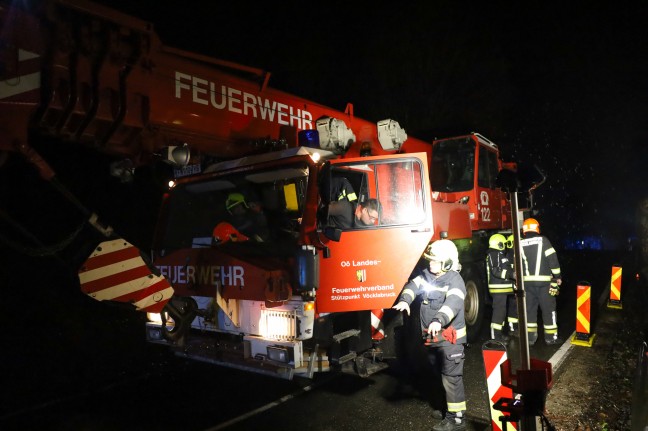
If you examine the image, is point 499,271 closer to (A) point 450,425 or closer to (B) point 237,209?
(A) point 450,425

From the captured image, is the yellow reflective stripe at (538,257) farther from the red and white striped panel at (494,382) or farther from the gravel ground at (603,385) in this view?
the red and white striped panel at (494,382)

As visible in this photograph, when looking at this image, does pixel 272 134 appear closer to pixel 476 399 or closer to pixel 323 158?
pixel 323 158

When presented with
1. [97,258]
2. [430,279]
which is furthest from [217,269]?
[430,279]

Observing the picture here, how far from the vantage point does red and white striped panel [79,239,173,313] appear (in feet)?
11.3

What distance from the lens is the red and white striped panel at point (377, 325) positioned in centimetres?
435

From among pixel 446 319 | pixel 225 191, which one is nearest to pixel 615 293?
pixel 446 319

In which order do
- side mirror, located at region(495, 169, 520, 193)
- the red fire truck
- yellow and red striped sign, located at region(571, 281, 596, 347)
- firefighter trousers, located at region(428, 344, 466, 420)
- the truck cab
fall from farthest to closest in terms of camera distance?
yellow and red striped sign, located at region(571, 281, 596, 347), the truck cab, firefighter trousers, located at region(428, 344, 466, 420), the red fire truck, side mirror, located at region(495, 169, 520, 193)

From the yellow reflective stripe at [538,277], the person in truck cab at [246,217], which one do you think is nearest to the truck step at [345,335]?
the person in truck cab at [246,217]

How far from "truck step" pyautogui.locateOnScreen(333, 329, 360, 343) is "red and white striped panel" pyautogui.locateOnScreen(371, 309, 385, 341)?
220 millimetres

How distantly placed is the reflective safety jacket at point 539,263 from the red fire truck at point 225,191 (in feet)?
5.54

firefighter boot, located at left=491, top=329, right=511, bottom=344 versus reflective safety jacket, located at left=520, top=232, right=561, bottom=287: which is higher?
reflective safety jacket, located at left=520, top=232, right=561, bottom=287

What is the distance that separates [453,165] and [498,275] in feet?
6.84

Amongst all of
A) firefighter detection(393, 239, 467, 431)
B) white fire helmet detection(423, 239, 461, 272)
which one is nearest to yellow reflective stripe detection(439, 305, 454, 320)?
firefighter detection(393, 239, 467, 431)

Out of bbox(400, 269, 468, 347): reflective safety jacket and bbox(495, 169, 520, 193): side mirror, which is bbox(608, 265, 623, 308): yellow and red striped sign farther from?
bbox(495, 169, 520, 193): side mirror
